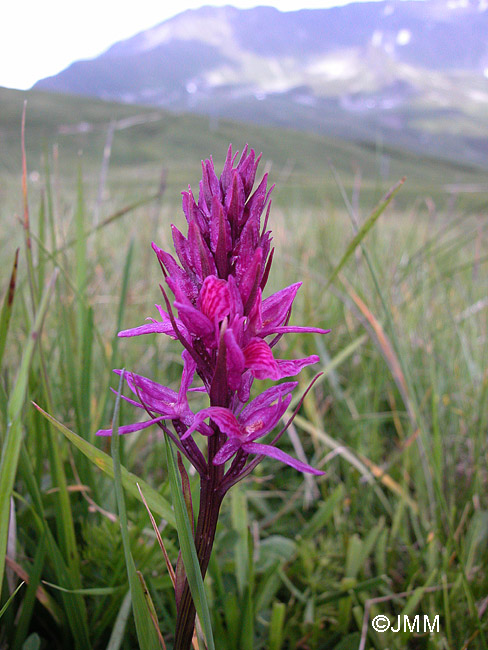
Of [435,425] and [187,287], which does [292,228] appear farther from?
[187,287]

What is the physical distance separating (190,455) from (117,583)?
71cm

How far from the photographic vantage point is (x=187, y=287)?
794 mm

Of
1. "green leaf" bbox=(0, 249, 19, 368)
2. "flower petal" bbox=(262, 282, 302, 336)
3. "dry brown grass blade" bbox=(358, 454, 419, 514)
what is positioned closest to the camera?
"flower petal" bbox=(262, 282, 302, 336)

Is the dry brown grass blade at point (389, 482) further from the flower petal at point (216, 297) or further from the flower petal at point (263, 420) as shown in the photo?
the flower petal at point (216, 297)

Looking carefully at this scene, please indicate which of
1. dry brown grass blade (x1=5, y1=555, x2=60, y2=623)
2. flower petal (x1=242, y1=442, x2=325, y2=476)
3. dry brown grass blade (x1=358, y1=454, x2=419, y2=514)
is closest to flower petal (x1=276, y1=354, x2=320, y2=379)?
flower petal (x1=242, y1=442, x2=325, y2=476)

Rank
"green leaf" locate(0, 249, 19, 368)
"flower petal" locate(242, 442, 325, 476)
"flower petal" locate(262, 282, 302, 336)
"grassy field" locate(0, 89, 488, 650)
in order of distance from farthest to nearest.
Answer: "grassy field" locate(0, 89, 488, 650)
"green leaf" locate(0, 249, 19, 368)
"flower petal" locate(262, 282, 302, 336)
"flower petal" locate(242, 442, 325, 476)

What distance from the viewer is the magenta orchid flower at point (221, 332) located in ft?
2.38

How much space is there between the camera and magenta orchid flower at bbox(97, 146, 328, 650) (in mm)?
726

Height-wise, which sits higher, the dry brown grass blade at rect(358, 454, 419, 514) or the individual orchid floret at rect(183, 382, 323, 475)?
the individual orchid floret at rect(183, 382, 323, 475)

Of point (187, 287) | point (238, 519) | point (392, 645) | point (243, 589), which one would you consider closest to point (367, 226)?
point (187, 287)

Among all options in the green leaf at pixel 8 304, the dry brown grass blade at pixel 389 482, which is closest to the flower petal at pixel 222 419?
the green leaf at pixel 8 304

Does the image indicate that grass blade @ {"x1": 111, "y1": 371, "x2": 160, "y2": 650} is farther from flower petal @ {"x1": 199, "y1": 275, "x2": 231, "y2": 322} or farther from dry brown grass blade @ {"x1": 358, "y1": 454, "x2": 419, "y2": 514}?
dry brown grass blade @ {"x1": 358, "y1": 454, "x2": 419, "y2": 514}

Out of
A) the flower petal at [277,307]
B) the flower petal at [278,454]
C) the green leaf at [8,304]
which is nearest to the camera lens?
the flower petal at [278,454]

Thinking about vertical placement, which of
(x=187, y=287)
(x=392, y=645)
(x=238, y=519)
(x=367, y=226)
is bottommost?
(x=392, y=645)
